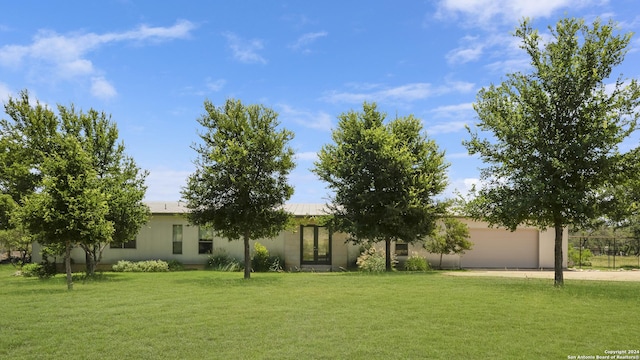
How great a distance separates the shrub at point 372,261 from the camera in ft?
90.3

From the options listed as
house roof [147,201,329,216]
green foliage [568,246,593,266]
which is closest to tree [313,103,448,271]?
house roof [147,201,329,216]

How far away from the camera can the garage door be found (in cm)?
3294

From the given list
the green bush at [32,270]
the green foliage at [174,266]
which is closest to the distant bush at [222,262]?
the green foliage at [174,266]

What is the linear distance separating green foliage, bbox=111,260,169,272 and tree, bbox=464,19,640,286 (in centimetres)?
1729

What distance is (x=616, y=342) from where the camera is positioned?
9453 millimetres

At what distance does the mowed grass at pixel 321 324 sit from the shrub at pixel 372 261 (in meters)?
11.3

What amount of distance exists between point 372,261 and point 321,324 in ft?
57.3

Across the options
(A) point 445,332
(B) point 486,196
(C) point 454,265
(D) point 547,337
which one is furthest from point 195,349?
(C) point 454,265

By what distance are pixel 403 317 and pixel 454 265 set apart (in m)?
21.4

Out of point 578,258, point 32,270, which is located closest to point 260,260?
point 32,270

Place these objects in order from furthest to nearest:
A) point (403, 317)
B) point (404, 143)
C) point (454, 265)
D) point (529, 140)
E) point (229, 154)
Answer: point (454, 265), point (404, 143), point (229, 154), point (529, 140), point (403, 317)

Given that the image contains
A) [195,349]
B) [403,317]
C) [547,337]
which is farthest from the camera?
[403,317]

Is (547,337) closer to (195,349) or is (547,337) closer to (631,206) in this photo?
(195,349)

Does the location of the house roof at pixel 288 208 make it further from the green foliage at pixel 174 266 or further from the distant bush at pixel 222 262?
the distant bush at pixel 222 262
